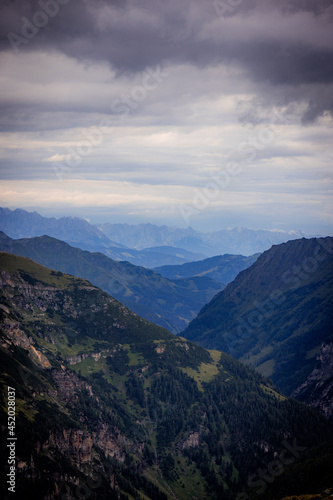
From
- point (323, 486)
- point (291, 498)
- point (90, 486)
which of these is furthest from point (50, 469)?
point (323, 486)

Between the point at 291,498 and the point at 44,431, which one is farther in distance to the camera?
the point at 44,431

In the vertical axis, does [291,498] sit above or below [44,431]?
below

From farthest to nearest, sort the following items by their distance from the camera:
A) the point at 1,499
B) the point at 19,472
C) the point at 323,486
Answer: the point at 323,486 < the point at 19,472 < the point at 1,499

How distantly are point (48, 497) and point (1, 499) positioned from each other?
2700 centimetres

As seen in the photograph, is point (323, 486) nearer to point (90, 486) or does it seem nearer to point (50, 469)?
point (90, 486)

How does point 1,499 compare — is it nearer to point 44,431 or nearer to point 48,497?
point 48,497

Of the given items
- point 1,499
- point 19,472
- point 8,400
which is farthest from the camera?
point 8,400

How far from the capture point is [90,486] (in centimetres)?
19838

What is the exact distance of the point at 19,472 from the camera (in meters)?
164

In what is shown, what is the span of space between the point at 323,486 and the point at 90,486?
109272mm

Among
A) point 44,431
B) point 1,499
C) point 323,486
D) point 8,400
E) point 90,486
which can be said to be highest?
point 8,400

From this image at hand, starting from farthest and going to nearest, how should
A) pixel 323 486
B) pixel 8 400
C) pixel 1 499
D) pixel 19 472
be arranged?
1. pixel 8 400
2. pixel 323 486
3. pixel 19 472
4. pixel 1 499

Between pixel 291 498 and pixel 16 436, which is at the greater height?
pixel 16 436

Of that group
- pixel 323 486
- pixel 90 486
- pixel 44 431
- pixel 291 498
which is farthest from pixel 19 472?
pixel 323 486
